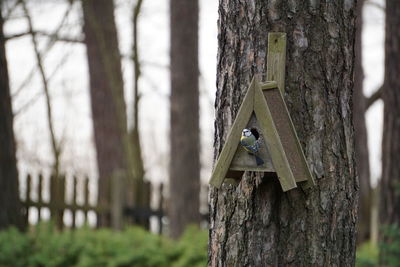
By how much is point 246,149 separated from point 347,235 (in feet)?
2.21

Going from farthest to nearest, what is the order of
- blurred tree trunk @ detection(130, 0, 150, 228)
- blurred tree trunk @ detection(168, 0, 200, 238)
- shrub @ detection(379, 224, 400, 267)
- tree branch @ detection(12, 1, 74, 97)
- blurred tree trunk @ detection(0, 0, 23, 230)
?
blurred tree trunk @ detection(130, 0, 150, 228) < tree branch @ detection(12, 1, 74, 97) < blurred tree trunk @ detection(168, 0, 200, 238) < blurred tree trunk @ detection(0, 0, 23, 230) < shrub @ detection(379, 224, 400, 267)

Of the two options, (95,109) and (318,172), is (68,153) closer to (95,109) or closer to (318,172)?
(95,109)

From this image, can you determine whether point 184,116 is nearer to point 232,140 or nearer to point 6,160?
point 6,160

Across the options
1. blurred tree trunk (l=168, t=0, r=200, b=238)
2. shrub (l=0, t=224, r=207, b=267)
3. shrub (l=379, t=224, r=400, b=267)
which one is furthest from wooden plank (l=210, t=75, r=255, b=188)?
blurred tree trunk (l=168, t=0, r=200, b=238)

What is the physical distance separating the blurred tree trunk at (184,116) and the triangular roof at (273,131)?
6.41m

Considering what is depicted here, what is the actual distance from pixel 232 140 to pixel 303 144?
335 mm

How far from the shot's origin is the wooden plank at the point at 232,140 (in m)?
2.99

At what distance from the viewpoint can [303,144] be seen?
9.95 ft

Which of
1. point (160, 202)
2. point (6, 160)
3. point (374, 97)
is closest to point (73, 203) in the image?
point (160, 202)

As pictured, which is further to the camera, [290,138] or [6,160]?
[6,160]

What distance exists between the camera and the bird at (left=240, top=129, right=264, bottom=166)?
2912 millimetres

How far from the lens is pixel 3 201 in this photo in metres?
8.46

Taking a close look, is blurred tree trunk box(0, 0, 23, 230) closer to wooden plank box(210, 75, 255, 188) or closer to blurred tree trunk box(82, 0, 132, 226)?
blurred tree trunk box(82, 0, 132, 226)

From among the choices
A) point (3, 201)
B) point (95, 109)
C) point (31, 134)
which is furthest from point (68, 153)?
point (3, 201)
